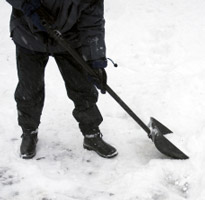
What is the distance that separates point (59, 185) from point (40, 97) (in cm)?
91

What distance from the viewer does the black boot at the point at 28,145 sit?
3515 millimetres

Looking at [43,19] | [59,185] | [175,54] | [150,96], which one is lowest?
[59,185]

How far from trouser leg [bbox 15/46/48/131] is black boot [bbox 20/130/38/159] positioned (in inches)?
3.5

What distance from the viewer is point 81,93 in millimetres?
3449

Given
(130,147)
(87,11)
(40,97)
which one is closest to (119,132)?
(130,147)

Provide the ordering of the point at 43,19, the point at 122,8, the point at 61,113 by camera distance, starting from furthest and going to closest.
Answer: the point at 122,8, the point at 61,113, the point at 43,19

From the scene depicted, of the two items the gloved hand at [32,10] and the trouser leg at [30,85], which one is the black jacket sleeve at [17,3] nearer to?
the gloved hand at [32,10]

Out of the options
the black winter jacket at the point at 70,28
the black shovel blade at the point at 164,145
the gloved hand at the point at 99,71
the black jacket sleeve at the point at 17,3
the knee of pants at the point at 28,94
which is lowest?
the black shovel blade at the point at 164,145

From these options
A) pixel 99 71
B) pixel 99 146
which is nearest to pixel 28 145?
pixel 99 146

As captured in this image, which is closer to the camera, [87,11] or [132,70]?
[87,11]

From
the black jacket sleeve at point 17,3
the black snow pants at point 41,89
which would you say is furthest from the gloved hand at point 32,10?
the black snow pants at point 41,89

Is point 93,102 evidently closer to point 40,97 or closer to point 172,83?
point 40,97

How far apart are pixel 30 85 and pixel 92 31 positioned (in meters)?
0.78

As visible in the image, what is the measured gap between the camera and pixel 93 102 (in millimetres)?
3549
